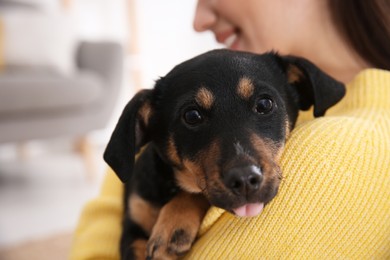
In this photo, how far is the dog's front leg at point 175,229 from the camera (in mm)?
862

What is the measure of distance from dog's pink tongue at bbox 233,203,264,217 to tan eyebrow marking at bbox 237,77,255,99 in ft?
0.76

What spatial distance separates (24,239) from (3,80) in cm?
97

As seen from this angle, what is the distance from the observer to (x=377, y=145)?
78 cm

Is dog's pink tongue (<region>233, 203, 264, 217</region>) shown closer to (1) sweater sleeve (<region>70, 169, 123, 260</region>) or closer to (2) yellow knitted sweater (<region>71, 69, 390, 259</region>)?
(2) yellow knitted sweater (<region>71, 69, 390, 259</region>)

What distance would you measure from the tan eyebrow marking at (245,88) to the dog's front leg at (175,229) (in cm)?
26

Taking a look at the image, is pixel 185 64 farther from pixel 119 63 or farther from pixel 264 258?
pixel 119 63

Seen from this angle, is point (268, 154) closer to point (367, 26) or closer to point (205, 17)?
point (367, 26)

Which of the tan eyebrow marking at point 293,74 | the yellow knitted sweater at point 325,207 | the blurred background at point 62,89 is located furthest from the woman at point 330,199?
the blurred background at point 62,89

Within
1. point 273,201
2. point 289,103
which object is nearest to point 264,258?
point 273,201

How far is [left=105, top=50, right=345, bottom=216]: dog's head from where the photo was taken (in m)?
0.75

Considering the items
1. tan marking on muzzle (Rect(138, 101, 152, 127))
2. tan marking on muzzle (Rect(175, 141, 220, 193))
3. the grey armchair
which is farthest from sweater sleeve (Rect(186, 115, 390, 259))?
the grey armchair

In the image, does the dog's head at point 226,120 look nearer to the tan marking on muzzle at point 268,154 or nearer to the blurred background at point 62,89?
the tan marking on muzzle at point 268,154

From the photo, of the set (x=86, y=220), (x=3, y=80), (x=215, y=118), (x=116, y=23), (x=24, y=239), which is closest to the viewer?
(x=215, y=118)

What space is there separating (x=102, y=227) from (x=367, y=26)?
35.3 inches
